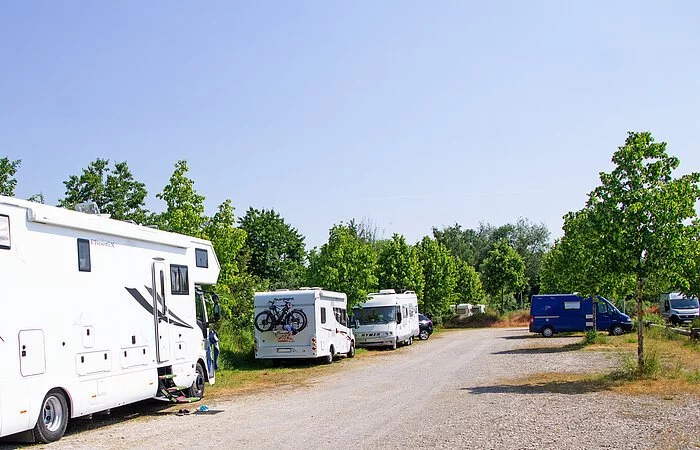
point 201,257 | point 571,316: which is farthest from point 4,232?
point 571,316

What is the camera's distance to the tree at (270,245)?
57406 mm

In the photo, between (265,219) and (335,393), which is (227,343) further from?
(265,219)

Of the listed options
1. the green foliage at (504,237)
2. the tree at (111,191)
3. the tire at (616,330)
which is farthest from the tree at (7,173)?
the green foliage at (504,237)

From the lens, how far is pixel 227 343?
27266 millimetres

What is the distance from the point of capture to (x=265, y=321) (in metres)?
25.4

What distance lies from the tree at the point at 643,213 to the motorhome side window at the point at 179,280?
369 inches

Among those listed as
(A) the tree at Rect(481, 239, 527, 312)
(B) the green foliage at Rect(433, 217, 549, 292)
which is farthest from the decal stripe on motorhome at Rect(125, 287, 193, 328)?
(B) the green foliage at Rect(433, 217, 549, 292)

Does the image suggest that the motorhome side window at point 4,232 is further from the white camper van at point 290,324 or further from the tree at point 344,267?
the tree at point 344,267

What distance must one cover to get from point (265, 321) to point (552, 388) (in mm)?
11554

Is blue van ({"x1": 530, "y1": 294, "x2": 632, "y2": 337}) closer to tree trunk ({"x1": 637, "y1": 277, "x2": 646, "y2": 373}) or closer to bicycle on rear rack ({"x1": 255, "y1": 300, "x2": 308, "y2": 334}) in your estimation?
bicycle on rear rack ({"x1": 255, "y1": 300, "x2": 308, "y2": 334})

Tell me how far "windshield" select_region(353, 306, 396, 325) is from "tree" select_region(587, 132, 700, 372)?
17.9 metres

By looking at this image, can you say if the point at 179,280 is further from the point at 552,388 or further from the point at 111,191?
the point at 111,191

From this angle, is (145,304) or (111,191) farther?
(111,191)

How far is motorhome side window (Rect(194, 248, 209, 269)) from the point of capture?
666 inches
